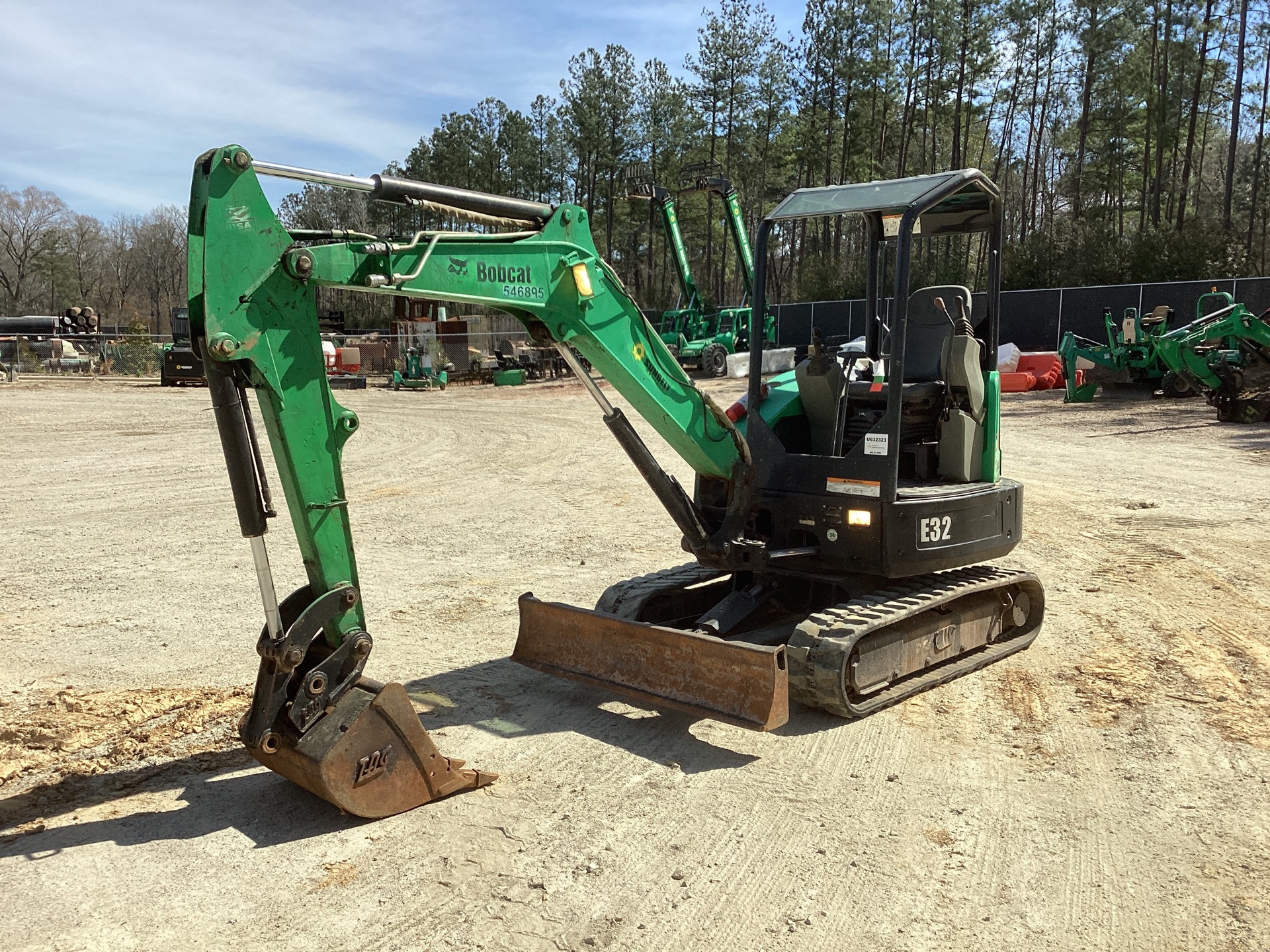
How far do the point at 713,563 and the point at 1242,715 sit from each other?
9.72 ft

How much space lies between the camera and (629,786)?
15.1 feet

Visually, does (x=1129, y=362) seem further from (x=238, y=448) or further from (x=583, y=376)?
(x=238, y=448)

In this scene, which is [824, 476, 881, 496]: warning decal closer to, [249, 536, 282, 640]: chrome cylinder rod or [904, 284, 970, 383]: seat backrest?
[904, 284, 970, 383]: seat backrest

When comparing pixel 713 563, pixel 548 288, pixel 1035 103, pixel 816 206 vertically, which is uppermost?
pixel 1035 103

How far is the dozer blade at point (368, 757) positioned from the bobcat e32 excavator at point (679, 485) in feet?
0.04

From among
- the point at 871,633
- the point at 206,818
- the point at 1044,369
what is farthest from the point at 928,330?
the point at 1044,369

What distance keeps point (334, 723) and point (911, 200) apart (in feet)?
13.3

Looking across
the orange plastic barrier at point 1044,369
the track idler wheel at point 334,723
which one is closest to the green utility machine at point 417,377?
the orange plastic barrier at point 1044,369

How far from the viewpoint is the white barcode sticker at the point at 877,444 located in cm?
551

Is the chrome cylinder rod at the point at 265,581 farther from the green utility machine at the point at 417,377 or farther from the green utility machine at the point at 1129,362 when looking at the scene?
the green utility machine at the point at 417,377

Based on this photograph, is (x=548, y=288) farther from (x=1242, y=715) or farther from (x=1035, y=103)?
(x=1035, y=103)

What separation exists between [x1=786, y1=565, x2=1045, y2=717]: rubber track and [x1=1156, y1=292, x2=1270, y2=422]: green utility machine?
555 inches

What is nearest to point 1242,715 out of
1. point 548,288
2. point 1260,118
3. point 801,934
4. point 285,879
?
point 801,934

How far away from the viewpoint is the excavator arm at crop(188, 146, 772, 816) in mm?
3787
